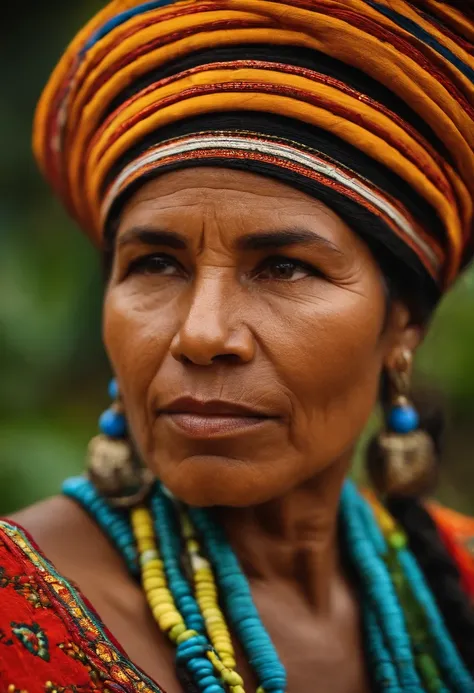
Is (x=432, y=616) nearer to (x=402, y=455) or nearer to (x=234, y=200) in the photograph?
(x=402, y=455)

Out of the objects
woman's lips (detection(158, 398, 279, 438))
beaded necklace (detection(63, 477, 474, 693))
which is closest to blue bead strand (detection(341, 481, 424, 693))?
beaded necklace (detection(63, 477, 474, 693))

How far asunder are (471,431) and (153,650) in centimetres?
412

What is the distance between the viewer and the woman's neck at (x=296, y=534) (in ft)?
7.08

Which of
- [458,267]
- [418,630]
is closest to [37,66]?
[458,267]

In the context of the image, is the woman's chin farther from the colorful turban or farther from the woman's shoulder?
the colorful turban

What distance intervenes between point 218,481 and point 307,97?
2.92 ft

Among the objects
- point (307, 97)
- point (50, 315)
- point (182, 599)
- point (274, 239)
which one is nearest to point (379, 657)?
point (182, 599)

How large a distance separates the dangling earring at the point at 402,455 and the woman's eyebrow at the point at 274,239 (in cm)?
65

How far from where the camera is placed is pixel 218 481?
187 cm

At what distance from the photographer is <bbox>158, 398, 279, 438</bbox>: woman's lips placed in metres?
1.83

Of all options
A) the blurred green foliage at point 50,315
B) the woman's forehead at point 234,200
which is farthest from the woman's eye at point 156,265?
the blurred green foliage at point 50,315

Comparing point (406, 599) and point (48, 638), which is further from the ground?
point (406, 599)

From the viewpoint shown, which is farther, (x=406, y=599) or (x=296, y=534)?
(x=406, y=599)

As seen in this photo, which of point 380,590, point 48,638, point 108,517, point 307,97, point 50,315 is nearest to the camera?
point 48,638
